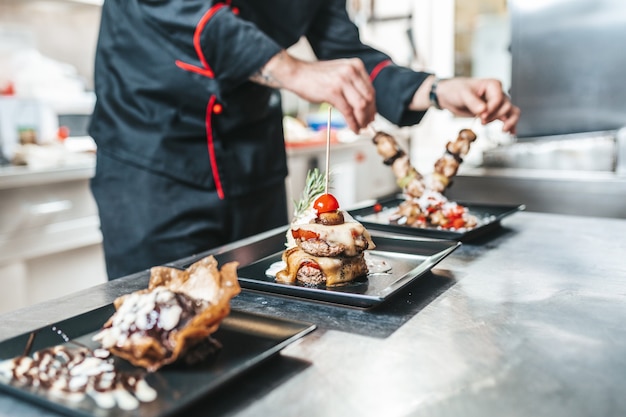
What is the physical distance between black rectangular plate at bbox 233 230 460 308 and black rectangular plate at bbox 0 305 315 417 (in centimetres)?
15

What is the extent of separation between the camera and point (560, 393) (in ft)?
2.05

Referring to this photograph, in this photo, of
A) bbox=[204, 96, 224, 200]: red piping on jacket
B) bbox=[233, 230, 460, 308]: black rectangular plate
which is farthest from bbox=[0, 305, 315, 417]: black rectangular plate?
bbox=[204, 96, 224, 200]: red piping on jacket

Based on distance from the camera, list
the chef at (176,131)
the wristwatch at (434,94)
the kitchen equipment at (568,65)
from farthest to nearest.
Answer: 1. the kitchen equipment at (568,65)
2. the wristwatch at (434,94)
3. the chef at (176,131)

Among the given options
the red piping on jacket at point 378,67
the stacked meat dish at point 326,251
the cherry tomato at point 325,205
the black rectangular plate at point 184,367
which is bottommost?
the black rectangular plate at point 184,367

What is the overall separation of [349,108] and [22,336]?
0.81 m

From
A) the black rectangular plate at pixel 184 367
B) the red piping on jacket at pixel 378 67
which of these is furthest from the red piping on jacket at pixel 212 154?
the black rectangular plate at pixel 184 367

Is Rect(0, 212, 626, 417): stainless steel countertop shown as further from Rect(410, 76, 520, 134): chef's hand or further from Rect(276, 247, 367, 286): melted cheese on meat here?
Rect(410, 76, 520, 134): chef's hand

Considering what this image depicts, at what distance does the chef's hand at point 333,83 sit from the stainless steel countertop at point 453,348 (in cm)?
38

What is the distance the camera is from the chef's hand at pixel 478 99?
1.63 metres

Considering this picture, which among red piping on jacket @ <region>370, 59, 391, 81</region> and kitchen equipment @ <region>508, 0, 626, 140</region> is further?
kitchen equipment @ <region>508, 0, 626, 140</region>

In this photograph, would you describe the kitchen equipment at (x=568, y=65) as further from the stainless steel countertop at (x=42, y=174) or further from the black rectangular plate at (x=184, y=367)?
the black rectangular plate at (x=184, y=367)

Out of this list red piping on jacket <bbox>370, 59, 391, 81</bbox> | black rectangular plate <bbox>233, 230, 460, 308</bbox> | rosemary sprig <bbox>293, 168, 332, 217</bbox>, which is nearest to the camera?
black rectangular plate <bbox>233, 230, 460, 308</bbox>

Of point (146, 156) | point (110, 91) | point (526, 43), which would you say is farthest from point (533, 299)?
point (526, 43)

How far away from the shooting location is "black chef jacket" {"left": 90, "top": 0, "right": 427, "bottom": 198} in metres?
1.51
